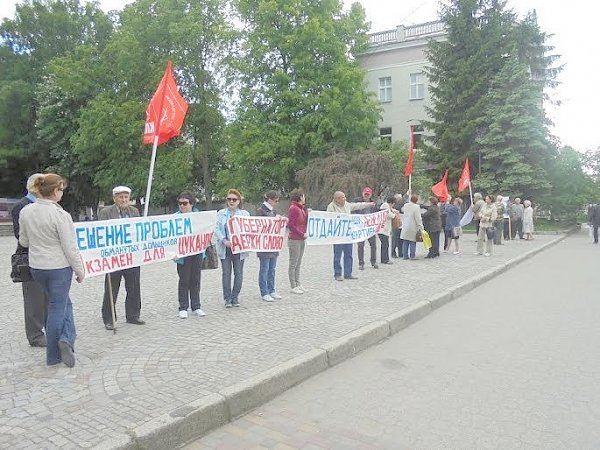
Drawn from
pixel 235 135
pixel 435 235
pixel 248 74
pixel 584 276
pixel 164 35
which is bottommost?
pixel 584 276

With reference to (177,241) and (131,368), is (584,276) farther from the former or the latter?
(131,368)

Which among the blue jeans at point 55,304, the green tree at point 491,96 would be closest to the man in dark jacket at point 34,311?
the blue jeans at point 55,304

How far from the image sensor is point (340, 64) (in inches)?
1142

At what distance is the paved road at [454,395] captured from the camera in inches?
147

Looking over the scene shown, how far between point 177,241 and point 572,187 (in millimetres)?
29107

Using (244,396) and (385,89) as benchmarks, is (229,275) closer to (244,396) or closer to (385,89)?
(244,396)

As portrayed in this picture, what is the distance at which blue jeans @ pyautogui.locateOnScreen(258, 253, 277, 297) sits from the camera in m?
8.34

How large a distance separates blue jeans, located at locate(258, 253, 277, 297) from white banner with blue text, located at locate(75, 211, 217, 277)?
115cm

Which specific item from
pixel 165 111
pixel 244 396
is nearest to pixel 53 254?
pixel 244 396

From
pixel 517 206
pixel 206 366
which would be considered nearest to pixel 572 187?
pixel 517 206

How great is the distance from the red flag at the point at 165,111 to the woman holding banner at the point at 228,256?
1.50 meters

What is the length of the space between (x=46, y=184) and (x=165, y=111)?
3.34m

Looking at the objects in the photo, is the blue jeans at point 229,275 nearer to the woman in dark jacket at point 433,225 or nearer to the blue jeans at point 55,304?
the blue jeans at point 55,304

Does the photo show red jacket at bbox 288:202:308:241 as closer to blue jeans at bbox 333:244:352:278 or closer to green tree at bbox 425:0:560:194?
blue jeans at bbox 333:244:352:278
